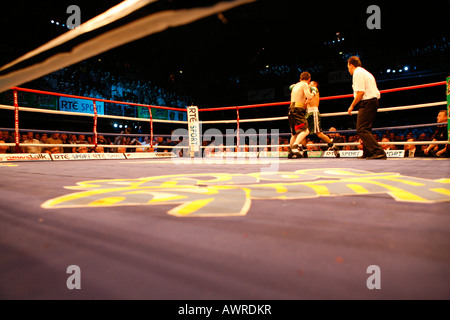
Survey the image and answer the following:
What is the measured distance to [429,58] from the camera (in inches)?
363

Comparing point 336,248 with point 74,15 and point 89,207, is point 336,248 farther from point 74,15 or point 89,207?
point 74,15

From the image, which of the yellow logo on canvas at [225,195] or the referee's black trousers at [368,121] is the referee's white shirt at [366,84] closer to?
the referee's black trousers at [368,121]

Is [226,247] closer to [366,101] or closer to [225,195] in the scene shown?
[225,195]

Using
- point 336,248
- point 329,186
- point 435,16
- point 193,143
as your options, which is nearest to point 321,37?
point 435,16

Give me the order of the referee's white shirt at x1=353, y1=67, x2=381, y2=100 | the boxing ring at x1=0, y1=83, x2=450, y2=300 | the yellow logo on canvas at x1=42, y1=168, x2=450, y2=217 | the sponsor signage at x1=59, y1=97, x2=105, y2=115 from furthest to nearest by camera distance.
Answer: the sponsor signage at x1=59, y1=97, x2=105, y2=115 → the referee's white shirt at x1=353, y1=67, x2=381, y2=100 → the yellow logo on canvas at x1=42, y1=168, x2=450, y2=217 → the boxing ring at x1=0, y1=83, x2=450, y2=300

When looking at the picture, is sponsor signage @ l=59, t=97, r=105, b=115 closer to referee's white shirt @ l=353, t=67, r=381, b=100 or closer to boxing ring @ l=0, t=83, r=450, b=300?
referee's white shirt @ l=353, t=67, r=381, b=100

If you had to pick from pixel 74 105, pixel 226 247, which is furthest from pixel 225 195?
pixel 74 105

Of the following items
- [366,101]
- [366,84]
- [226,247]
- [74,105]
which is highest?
[74,105]

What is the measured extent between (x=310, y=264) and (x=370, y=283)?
8 cm

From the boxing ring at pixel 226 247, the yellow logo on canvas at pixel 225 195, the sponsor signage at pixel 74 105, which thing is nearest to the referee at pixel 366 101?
the yellow logo on canvas at pixel 225 195

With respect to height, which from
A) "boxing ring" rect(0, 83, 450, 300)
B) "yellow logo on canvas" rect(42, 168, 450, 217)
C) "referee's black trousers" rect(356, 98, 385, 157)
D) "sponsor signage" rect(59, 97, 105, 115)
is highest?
"sponsor signage" rect(59, 97, 105, 115)

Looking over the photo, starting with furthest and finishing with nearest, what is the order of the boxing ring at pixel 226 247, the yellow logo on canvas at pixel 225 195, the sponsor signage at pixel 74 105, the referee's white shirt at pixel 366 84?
the sponsor signage at pixel 74 105, the referee's white shirt at pixel 366 84, the yellow logo on canvas at pixel 225 195, the boxing ring at pixel 226 247

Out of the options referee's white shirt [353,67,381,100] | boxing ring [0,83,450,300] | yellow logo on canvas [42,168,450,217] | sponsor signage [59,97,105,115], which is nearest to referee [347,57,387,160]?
referee's white shirt [353,67,381,100]
